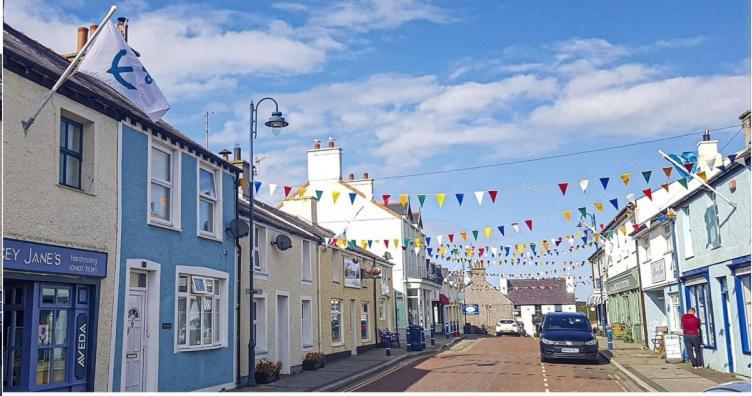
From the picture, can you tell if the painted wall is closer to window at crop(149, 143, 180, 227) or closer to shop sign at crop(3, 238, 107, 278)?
shop sign at crop(3, 238, 107, 278)

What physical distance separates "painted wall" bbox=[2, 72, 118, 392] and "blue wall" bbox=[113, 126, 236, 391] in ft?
1.32

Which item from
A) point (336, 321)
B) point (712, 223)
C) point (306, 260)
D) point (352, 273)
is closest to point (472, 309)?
point (352, 273)

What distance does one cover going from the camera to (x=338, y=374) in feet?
67.6

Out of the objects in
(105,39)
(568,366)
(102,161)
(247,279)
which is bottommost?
(568,366)

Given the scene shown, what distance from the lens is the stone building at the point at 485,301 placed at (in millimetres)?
74312

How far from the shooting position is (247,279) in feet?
61.3

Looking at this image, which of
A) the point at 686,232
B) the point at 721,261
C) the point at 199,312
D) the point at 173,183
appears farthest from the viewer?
the point at 686,232

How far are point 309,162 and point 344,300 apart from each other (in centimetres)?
1460

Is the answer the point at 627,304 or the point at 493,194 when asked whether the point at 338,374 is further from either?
the point at 627,304

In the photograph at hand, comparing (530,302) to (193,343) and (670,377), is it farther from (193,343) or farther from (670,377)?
(193,343)

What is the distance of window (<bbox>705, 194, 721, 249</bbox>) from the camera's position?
17688mm

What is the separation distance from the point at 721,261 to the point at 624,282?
17.0 metres

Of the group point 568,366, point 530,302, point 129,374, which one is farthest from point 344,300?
point 530,302

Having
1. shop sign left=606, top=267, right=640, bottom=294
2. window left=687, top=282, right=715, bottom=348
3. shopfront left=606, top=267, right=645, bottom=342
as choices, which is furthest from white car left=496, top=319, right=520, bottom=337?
window left=687, top=282, right=715, bottom=348
